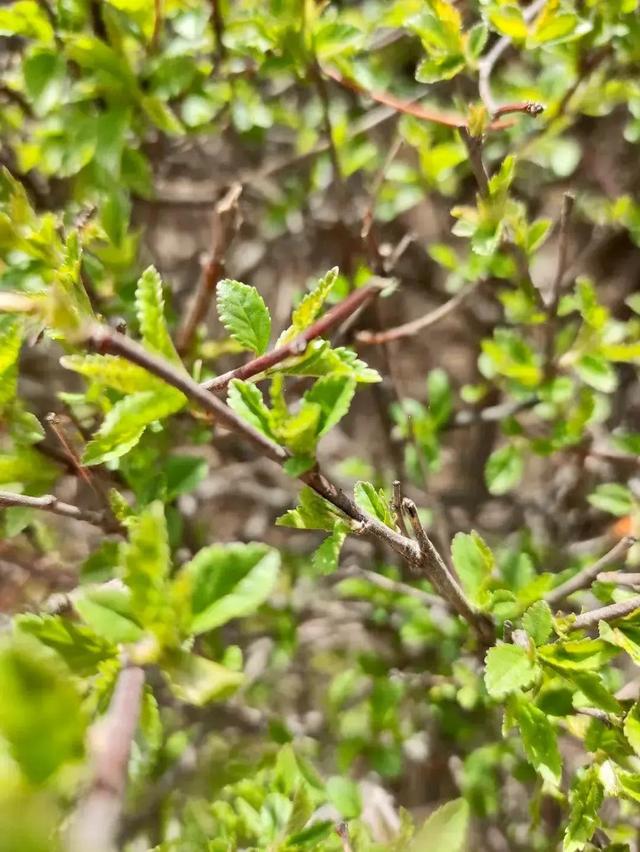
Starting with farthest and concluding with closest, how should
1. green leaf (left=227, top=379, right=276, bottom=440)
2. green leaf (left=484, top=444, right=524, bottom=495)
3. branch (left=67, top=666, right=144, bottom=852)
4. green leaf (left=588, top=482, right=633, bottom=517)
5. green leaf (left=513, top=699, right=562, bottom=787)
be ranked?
green leaf (left=484, top=444, right=524, bottom=495)
green leaf (left=588, top=482, right=633, bottom=517)
green leaf (left=513, top=699, right=562, bottom=787)
green leaf (left=227, top=379, right=276, bottom=440)
branch (left=67, top=666, right=144, bottom=852)

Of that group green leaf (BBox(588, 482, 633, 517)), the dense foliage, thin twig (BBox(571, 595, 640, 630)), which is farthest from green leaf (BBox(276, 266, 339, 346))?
green leaf (BBox(588, 482, 633, 517))

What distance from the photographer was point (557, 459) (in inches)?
58.2

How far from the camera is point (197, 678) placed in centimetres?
46

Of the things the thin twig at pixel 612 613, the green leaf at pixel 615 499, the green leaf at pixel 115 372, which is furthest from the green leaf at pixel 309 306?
the green leaf at pixel 615 499

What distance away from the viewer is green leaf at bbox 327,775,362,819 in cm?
92

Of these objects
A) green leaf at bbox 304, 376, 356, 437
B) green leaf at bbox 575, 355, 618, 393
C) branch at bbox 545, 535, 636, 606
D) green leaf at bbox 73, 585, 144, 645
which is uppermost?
green leaf at bbox 304, 376, 356, 437

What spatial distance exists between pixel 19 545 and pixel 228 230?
20.1 inches

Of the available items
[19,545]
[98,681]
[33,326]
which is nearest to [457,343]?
[19,545]

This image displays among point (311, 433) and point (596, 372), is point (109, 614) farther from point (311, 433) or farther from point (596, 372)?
point (596, 372)

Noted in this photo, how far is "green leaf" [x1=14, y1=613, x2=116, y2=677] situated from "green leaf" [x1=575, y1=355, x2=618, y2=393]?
65 centimetres

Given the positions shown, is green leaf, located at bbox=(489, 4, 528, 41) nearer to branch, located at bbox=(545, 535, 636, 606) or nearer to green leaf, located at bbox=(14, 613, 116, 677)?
branch, located at bbox=(545, 535, 636, 606)

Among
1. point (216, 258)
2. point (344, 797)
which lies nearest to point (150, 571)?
point (216, 258)

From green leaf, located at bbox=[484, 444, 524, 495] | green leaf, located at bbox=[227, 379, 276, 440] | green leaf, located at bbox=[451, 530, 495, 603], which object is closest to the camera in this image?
green leaf, located at bbox=[227, 379, 276, 440]

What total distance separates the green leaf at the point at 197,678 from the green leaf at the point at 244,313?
222 millimetres
